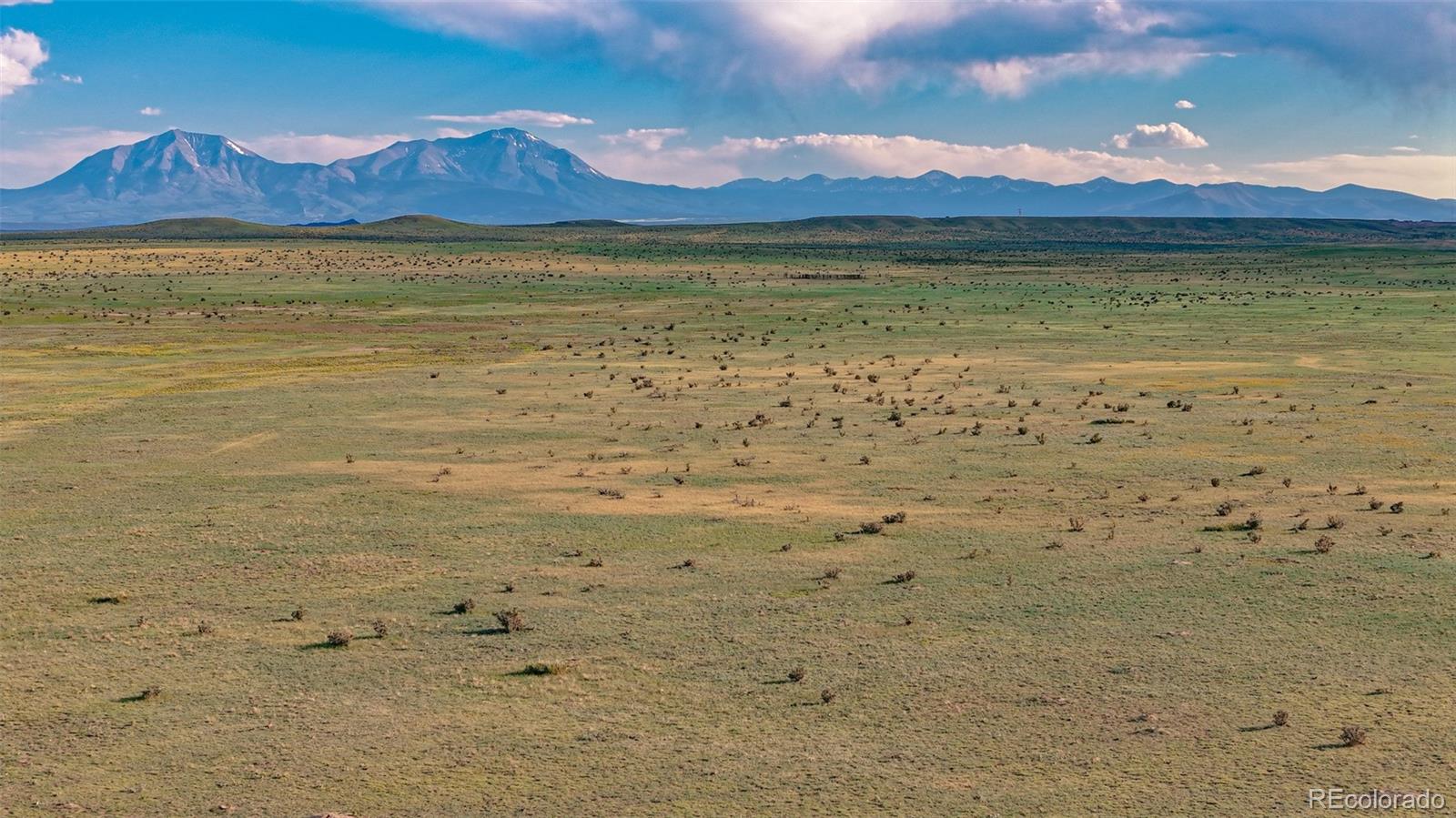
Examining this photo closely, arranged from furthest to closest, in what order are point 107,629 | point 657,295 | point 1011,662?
point 657,295, point 107,629, point 1011,662

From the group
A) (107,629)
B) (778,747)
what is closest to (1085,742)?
(778,747)

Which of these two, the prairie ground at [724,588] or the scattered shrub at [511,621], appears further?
the scattered shrub at [511,621]

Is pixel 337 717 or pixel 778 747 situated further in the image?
pixel 337 717

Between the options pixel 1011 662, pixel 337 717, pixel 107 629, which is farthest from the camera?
pixel 107 629

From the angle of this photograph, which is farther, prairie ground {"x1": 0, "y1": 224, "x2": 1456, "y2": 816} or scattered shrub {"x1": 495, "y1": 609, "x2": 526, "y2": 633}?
scattered shrub {"x1": 495, "y1": 609, "x2": 526, "y2": 633}

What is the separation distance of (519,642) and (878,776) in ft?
21.9

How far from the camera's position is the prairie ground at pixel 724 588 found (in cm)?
1427

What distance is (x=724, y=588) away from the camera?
21.4m

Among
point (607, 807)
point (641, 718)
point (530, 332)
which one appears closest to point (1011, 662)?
point (641, 718)

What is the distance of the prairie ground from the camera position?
46.8 ft

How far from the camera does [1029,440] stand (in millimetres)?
35750

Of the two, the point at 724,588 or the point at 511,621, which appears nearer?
the point at 511,621

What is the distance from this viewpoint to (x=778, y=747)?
14.9 m

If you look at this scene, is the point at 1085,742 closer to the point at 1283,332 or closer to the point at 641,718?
the point at 641,718
